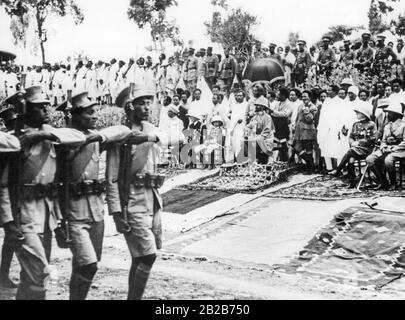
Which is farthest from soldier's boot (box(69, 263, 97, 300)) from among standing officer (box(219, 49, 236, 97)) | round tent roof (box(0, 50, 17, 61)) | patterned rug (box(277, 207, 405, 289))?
standing officer (box(219, 49, 236, 97))

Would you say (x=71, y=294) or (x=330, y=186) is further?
(x=330, y=186)

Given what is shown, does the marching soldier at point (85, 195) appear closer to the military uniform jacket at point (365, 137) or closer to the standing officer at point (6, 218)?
the standing officer at point (6, 218)

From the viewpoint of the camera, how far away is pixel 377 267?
17.2 feet

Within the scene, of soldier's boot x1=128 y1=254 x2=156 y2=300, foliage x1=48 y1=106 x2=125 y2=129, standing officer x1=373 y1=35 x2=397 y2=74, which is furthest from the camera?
standing officer x1=373 y1=35 x2=397 y2=74

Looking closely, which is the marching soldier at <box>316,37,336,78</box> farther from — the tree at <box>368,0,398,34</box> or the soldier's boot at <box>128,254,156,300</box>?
the soldier's boot at <box>128,254,156,300</box>

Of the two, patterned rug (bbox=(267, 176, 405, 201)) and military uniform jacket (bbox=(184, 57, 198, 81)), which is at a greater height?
military uniform jacket (bbox=(184, 57, 198, 81))

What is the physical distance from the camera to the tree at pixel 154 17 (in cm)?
589

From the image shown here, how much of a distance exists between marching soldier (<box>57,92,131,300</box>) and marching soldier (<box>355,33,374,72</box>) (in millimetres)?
5973

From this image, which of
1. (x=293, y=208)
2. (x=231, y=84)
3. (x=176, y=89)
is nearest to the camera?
(x=293, y=208)

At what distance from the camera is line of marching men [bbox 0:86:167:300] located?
4031mm

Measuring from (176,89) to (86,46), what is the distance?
341 cm
